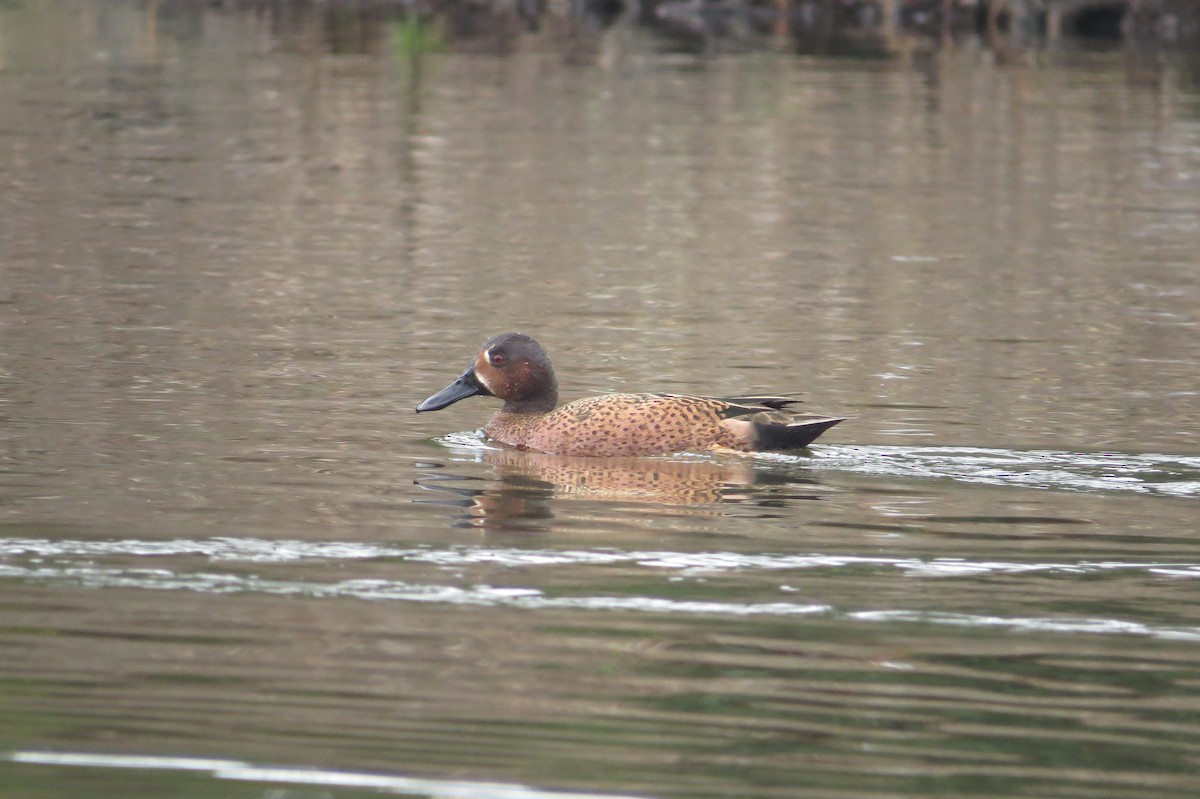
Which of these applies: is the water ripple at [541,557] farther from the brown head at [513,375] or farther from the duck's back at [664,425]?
the brown head at [513,375]

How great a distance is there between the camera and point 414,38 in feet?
121

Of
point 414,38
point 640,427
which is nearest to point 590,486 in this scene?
point 640,427

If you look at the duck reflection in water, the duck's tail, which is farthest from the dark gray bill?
the duck's tail

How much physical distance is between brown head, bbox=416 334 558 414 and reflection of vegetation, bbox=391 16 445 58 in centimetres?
2450

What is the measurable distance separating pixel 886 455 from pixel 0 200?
37.1 ft

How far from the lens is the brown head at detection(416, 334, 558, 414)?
10234 millimetres

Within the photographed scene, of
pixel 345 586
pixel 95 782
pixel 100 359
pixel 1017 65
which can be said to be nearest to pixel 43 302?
pixel 100 359

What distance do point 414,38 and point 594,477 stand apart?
28.6 m

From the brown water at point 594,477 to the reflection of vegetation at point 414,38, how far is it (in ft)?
38.3

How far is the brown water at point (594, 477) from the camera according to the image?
5.16 meters

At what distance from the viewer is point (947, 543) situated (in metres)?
7.51

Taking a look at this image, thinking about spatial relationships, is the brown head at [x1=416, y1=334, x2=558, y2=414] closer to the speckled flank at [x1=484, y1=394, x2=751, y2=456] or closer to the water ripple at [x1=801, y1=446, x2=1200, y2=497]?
the speckled flank at [x1=484, y1=394, x2=751, y2=456]

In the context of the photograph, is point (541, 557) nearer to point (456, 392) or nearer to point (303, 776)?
point (303, 776)

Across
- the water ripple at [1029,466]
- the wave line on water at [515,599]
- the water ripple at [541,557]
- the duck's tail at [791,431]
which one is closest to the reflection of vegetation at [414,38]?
the duck's tail at [791,431]
